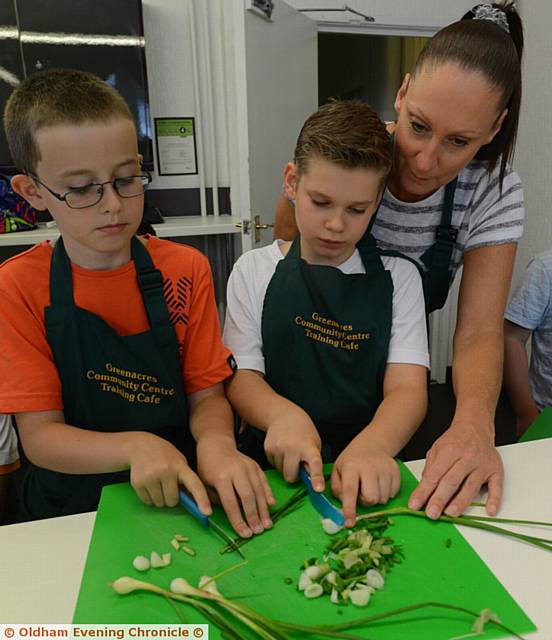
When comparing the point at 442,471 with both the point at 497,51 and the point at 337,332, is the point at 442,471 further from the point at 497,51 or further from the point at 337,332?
the point at 497,51

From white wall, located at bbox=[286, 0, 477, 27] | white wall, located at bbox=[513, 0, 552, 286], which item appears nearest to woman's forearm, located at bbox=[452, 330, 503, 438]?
white wall, located at bbox=[513, 0, 552, 286]

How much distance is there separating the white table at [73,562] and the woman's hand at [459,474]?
28 millimetres

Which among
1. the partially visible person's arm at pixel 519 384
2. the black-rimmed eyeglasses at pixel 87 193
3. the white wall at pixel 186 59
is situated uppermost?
the white wall at pixel 186 59

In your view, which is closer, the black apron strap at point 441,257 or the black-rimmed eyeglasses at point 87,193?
the black-rimmed eyeglasses at point 87,193

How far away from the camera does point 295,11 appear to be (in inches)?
102

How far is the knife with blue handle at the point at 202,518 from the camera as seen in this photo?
663 mm

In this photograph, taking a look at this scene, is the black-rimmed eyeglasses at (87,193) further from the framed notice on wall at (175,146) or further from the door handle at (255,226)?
the framed notice on wall at (175,146)

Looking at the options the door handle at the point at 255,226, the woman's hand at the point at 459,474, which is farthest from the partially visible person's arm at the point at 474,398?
the door handle at the point at 255,226

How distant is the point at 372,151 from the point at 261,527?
661 millimetres

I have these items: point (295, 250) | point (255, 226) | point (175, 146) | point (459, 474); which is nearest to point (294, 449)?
point (459, 474)

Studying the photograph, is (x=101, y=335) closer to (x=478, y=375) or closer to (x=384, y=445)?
(x=384, y=445)

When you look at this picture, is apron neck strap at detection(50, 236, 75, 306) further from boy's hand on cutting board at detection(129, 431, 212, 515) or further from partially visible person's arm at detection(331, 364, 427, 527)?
partially visible person's arm at detection(331, 364, 427, 527)

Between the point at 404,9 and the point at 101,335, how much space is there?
2.77 meters

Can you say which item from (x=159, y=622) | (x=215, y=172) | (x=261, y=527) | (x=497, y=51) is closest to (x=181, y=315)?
(x=261, y=527)
